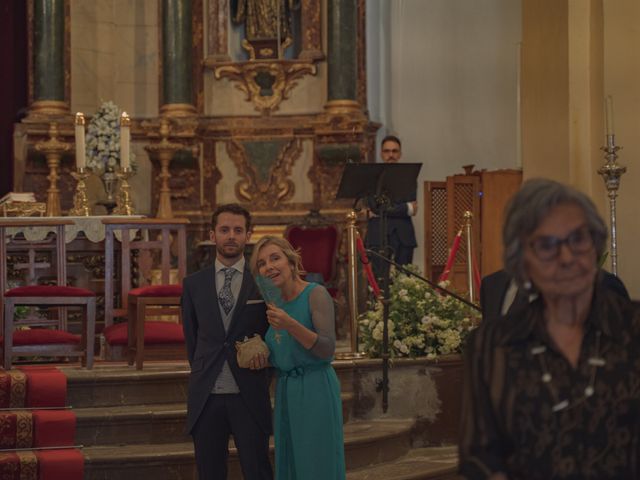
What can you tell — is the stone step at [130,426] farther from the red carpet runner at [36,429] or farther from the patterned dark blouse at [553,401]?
the patterned dark blouse at [553,401]

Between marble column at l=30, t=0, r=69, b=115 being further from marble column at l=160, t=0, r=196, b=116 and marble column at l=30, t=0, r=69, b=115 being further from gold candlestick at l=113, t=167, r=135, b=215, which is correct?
gold candlestick at l=113, t=167, r=135, b=215

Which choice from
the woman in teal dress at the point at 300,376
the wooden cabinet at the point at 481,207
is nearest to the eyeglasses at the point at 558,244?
the woman in teal dress at the point at 300,376

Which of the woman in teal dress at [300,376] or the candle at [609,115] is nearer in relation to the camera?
the woman in teal dress at [300,376]

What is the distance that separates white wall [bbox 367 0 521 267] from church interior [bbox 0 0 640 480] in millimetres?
16

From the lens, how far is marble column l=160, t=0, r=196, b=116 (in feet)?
39.7

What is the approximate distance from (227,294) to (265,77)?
6.94 meters

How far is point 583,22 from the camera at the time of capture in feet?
32.4

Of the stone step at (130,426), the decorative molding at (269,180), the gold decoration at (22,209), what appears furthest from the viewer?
the decorative molding at (269,180)

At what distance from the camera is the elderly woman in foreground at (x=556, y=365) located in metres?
2.62

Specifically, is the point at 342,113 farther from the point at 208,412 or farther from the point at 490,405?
the point at 490,405

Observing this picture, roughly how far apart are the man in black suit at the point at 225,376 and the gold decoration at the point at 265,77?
22.3 ft

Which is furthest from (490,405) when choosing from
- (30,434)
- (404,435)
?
(404,435)

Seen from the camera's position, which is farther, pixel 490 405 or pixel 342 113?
pixel 342 113

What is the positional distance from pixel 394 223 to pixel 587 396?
8.05m
